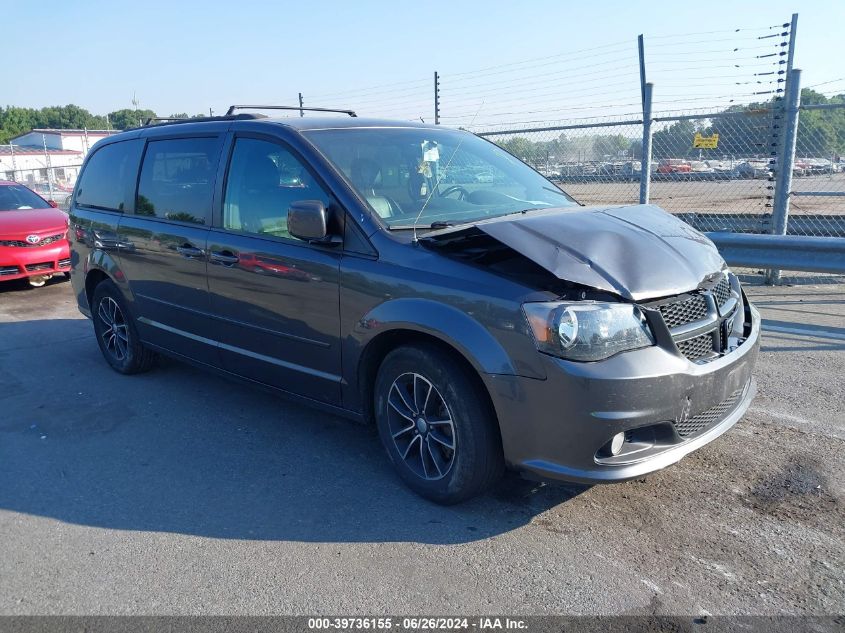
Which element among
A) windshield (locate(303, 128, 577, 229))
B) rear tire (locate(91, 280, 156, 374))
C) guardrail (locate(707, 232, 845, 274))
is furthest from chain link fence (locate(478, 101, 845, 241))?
rear tire (locate(91, 280, 156, 374))

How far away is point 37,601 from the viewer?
2.95 metres

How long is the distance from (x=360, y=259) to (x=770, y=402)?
9.60ft

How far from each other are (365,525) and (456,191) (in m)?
2.01

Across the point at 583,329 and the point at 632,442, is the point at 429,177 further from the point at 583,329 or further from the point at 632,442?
the point at 632,442

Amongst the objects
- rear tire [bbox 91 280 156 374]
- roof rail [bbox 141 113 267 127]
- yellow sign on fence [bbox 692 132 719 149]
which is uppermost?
roof rail [bbox 141 113 267 127]

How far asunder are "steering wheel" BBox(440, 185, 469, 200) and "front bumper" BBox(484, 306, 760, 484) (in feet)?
4.78

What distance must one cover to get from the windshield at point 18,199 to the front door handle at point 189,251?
750 cm

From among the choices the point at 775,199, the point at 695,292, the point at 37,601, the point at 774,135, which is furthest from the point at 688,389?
the point at 774,135

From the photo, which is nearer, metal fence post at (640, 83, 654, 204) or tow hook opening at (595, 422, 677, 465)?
tow hook opening at (595, 422, 677, 465)

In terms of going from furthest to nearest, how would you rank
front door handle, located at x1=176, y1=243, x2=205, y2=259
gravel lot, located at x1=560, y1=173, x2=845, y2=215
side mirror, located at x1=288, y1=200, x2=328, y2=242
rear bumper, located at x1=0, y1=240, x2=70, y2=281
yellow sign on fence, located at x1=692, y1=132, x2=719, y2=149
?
rear bumper, located at x1=0, y1=240, x2=70, y2=281 → gravel lot, located at x1=560, y1=173, x2=845, y2=215 → yellow sign on fence, located at x1=692, y1=132, x2=719, y2=149 → front door handle, located at x1=176, y1=243, x2=205, y2=259 → side mirror, located at x1=288, y1=200, x2=328, y2=242

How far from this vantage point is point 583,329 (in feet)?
9.82

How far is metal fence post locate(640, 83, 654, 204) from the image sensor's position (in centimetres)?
854

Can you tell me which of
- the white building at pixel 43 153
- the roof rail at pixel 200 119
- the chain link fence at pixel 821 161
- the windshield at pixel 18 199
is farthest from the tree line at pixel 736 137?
the white building at pixel 43 153

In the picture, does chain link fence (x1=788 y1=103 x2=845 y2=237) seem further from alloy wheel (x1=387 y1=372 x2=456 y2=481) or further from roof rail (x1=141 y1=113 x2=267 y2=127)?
alloy wheel (x1=387 y1=372 x2=456 y2=481)
